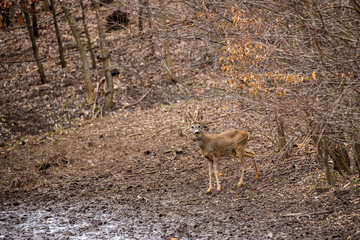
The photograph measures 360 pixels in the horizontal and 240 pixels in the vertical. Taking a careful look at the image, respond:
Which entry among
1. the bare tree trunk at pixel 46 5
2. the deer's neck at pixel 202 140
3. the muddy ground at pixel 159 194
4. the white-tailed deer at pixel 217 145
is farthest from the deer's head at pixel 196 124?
the bare tree trunk at pixel 46 5

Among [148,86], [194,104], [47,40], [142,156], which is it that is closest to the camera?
[142,156]

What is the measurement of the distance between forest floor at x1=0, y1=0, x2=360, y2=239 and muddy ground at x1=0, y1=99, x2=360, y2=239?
0.8 inches

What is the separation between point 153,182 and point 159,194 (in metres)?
0.91

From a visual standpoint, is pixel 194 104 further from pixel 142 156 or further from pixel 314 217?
pixel 314 217

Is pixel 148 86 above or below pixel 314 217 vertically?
below

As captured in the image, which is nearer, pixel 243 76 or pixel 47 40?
pixel 243 76

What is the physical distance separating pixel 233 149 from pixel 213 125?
11.7ft

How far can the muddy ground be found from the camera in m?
6.10

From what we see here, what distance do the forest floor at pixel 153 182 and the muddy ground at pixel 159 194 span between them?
2cm

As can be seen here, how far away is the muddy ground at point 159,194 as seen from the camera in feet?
20.0

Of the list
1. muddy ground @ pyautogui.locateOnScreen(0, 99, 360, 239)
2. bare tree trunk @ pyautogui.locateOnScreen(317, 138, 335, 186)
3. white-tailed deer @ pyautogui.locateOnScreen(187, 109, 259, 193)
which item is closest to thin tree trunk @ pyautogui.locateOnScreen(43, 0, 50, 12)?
muddy ground @ pyautogui.locateOnScreen(0, 99, 360, 239)

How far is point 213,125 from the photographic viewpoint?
11.9 meters

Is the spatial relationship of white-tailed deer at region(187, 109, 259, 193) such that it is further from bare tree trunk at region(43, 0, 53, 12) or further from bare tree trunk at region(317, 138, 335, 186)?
bare tree trunk at region(43, 0, 53, 12)

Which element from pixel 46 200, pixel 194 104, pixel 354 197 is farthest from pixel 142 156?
pixel 354 197
